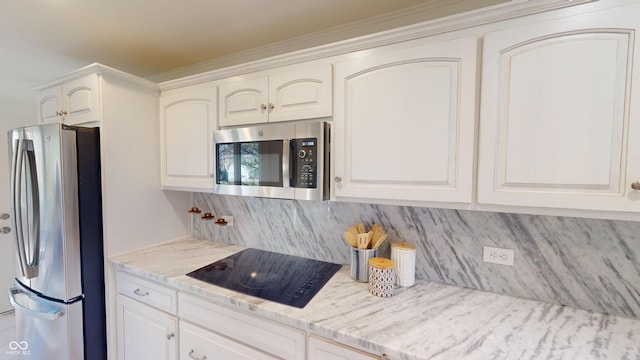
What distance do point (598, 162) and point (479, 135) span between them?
349 millimetres

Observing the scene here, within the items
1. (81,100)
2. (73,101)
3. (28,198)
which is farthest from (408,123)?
(28,198)

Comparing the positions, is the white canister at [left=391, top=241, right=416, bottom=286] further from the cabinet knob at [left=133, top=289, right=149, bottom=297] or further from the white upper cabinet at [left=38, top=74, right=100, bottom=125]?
the white upper cabinet at [left=38, top=74, right=100, bottom=125]

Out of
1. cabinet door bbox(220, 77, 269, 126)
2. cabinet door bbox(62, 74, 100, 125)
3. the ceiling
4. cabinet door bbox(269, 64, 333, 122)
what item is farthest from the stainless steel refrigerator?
cabinet door bbox(269, 64, 333, 122)

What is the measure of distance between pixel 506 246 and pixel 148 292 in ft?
6.18

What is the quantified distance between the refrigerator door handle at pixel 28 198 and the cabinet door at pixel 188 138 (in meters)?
0.69

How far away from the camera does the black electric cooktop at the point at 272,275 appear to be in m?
1.25

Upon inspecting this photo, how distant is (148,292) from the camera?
5.03 ft

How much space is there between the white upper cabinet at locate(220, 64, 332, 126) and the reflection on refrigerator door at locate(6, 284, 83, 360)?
144 centimetres

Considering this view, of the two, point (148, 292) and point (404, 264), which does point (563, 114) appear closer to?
point (404, 264)

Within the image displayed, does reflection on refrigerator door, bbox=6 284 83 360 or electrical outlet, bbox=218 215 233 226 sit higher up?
electrical outlet, bbox=218 215 233 226

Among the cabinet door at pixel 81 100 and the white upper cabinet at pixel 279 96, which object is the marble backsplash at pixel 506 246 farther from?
the cabinet door at pixel 81 100

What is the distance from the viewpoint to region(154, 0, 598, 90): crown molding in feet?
3.16

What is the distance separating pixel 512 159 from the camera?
988 millimetres

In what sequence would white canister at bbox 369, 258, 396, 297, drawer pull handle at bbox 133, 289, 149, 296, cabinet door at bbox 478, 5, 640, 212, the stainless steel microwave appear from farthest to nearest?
drawer pull handle at bbox 133, 289, 149, 296
the stainless steel microwave
white canister at bbox 369, 258, 396, 297
cabinet door at bbox 478, 5, 640, 212
